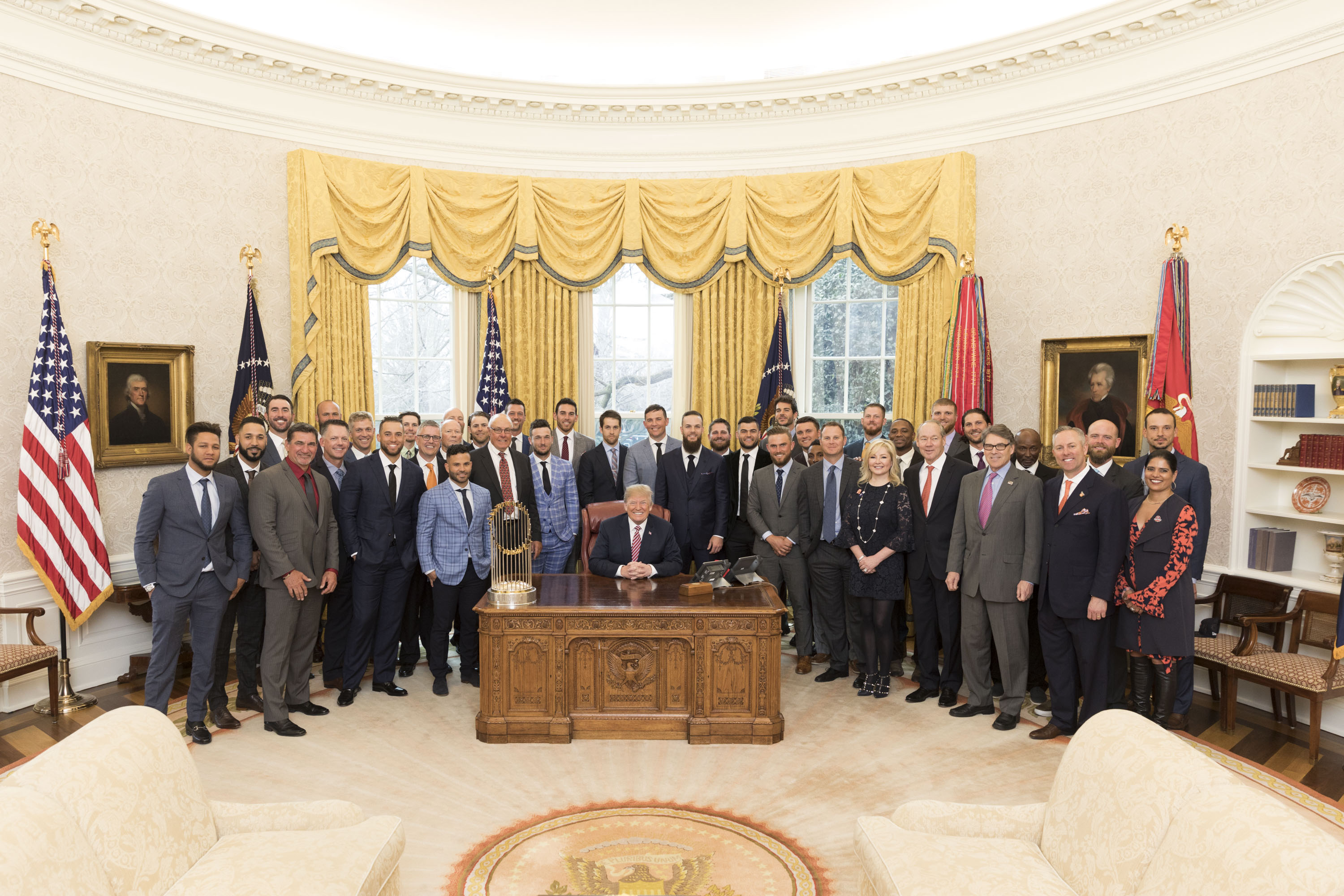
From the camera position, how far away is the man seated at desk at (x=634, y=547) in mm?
6102

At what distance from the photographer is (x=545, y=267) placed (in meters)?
8.95

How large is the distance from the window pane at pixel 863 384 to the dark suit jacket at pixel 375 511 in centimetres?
484

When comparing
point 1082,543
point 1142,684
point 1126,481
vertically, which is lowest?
point 1142,684

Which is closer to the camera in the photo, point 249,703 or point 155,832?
point 155,832

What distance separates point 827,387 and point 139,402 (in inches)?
252

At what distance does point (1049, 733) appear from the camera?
546cm

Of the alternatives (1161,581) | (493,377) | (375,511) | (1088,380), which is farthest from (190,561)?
(1088,380)

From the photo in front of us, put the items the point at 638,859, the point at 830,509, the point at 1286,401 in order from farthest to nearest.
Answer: the point at 830,509
the point at 1286,401
the point at 638,859

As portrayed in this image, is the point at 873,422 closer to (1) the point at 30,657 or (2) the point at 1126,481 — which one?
(2) the point at 1126,481

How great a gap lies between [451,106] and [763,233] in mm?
3397

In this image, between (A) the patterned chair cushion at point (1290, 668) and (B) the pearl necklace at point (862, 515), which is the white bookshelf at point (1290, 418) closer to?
(A) the patterned chair cushion at point (1290, 668)

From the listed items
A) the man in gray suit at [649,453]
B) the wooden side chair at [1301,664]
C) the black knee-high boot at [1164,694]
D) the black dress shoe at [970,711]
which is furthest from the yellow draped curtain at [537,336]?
the wooden side chair at [1301,664]

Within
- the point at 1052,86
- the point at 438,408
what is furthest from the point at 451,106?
the point at 1052,86

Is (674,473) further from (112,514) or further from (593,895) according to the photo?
(112,514)
